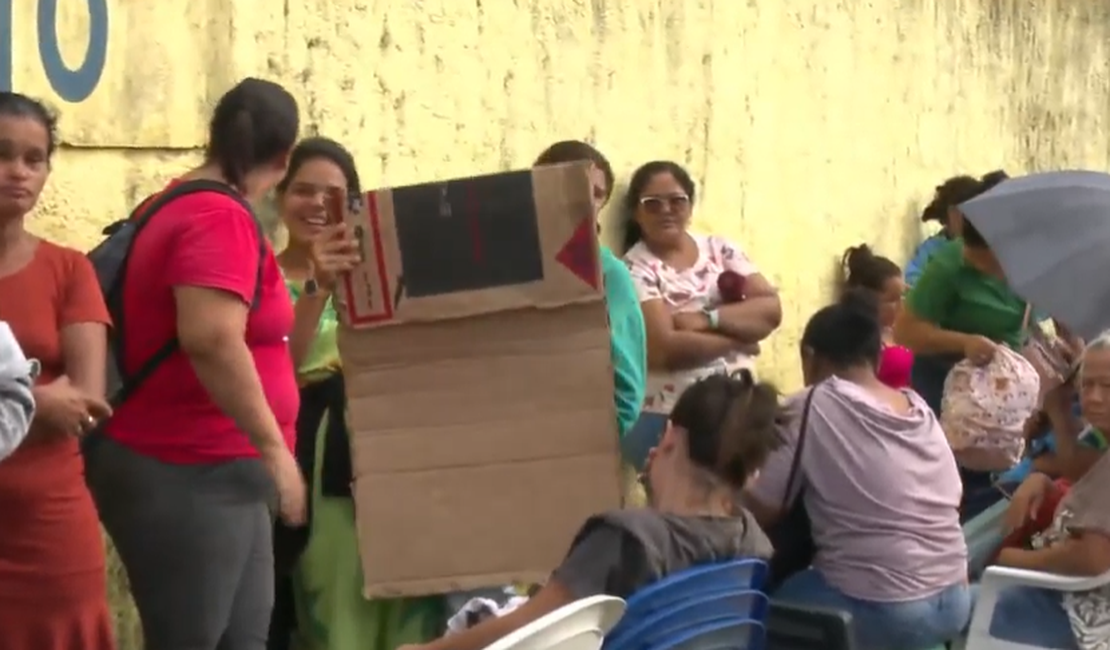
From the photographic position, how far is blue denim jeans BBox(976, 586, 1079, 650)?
3719mm

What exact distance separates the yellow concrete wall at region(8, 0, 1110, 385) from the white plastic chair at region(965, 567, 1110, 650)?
191cm

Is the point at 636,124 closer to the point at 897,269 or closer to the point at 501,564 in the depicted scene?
the point at 897,269

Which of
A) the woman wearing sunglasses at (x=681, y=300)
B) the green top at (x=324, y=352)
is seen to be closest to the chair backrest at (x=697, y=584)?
the green top at (x=324, y=352)

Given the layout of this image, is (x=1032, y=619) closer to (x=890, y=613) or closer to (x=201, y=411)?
(x=890, y=613)

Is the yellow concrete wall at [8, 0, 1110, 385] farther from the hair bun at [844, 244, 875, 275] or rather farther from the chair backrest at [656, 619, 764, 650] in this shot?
the chair backrest at [656, 619, 764, 650]

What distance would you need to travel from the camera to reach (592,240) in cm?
332

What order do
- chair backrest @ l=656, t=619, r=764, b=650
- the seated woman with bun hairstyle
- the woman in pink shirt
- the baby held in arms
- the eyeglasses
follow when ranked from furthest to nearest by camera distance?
the woman in pink shirt → the eyeglasses → the seated woman with bun hairstyle → chair backrest @ l=656, t=619, r=764, b=650 → the baby held in arms

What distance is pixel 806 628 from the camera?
12.3 ft

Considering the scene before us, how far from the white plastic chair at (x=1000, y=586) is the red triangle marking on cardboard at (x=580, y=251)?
116 cm

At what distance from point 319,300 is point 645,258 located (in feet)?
5.71

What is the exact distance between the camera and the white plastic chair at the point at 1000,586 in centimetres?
362

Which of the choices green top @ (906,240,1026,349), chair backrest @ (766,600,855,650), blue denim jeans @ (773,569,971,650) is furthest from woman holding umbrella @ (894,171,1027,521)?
chair backrest @ (766,600,855,650)

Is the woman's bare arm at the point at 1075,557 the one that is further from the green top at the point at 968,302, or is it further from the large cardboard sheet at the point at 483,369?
the green top at the point at 968,302

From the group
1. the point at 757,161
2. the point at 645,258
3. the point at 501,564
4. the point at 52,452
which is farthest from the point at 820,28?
the point at 52,452
